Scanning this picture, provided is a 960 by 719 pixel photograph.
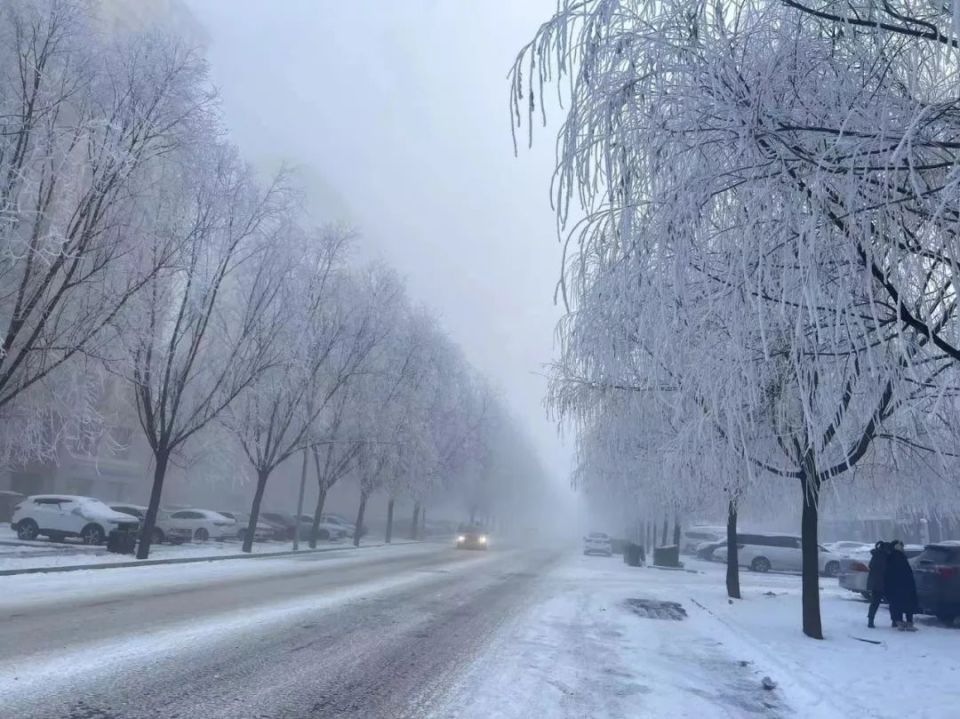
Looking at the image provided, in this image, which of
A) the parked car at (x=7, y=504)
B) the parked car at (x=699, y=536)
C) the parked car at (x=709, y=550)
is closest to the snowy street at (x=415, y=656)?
the parked car at (x=7, y=504)

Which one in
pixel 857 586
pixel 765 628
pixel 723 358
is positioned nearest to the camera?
pixel 723 358

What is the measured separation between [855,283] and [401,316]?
36.4 metres

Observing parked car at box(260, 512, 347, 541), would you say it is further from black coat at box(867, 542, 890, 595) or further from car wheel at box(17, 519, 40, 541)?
black coat at box(867, 542, 890, 595)

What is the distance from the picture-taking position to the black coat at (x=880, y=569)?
13.1 meters

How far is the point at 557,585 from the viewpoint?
20922mm

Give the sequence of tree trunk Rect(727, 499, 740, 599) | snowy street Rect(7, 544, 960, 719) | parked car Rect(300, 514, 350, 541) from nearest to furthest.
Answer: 1. snowy street Rect(7, 544, 960, 719)
2. tree trunk Rect(727, 499, 740, 599)
3. parked car Rect(300, 514, 350, 541)

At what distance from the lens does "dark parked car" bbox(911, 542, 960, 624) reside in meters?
14.3

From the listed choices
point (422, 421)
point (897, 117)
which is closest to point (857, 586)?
point (897, 117)

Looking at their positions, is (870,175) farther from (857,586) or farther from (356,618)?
(857,586)

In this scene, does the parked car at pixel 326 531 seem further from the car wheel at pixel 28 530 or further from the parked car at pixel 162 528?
the car wheel at pixel 28 530

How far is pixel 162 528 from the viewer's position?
95.1 feet

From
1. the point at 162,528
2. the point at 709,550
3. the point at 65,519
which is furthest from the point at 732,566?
the point at 709,550

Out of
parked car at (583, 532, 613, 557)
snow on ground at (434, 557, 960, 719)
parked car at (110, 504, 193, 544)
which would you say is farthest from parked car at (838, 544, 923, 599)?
parked car at (583, 532, 613, 557)

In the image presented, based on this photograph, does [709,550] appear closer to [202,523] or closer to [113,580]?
[202,523]
